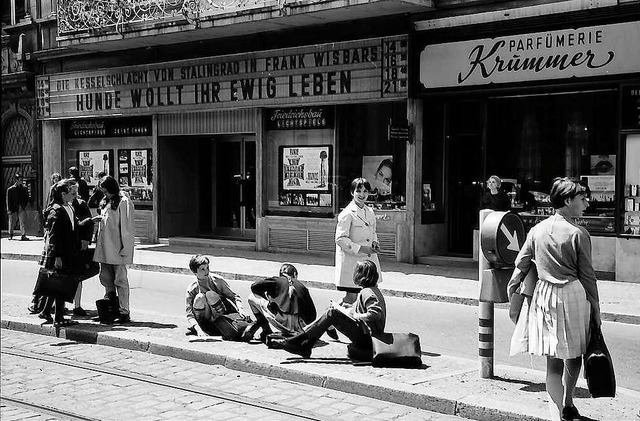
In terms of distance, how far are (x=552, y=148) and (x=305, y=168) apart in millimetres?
5681

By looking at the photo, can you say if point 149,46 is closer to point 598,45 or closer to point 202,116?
point 202,116

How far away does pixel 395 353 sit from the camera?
7727mm

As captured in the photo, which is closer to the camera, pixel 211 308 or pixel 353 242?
pixel 211 308

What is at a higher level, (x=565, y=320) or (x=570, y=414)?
(x=565, y=320)

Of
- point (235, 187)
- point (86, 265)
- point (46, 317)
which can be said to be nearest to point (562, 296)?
point (86, 265)

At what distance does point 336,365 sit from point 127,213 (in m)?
3.83

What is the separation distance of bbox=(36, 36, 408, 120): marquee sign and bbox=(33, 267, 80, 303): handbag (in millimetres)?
9155

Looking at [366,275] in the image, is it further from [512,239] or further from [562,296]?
[562,296]

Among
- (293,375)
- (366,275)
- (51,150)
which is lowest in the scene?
(293,375)

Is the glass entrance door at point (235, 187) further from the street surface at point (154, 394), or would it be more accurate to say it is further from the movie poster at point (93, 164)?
the street surface at point (154, 394)

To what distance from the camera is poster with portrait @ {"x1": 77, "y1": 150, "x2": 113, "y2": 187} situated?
76.6ft

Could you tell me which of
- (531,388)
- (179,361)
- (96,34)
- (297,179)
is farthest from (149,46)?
(531,388)

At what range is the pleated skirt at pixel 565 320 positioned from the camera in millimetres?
5863

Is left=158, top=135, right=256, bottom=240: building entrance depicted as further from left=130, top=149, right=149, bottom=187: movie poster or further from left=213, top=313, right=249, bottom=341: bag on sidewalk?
left=213, top=313, right=249, bottom=341: bag on sidewalk
